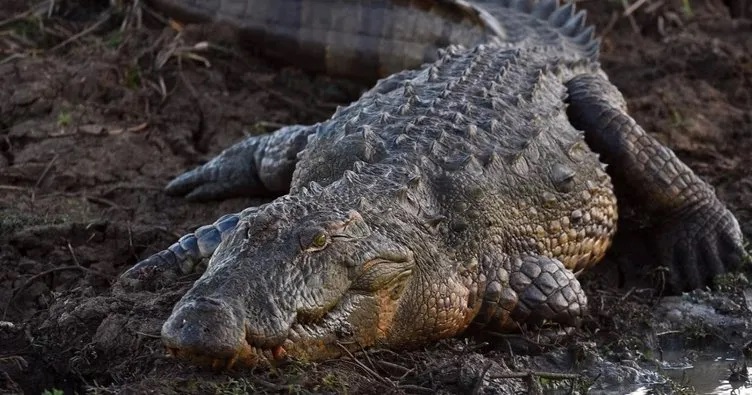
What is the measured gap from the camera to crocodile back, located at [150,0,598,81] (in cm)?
728

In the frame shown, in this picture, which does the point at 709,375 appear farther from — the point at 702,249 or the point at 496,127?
the point at 496,127

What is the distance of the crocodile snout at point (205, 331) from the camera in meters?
3.61

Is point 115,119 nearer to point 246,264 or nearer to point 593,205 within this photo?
point 593,205

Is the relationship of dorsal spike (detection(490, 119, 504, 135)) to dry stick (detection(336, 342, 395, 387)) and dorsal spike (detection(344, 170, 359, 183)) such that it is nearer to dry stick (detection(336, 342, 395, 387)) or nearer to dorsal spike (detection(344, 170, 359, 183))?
dorsal spike (detection(344, 170, 359, 183))

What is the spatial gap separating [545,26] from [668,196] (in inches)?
68.8

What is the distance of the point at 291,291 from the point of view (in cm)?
388

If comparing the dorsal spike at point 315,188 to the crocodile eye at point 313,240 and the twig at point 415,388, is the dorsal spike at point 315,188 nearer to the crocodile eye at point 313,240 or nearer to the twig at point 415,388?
the crocodile eye at point 313,240

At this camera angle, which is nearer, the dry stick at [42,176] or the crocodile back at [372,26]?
the dry stick at [42,176]

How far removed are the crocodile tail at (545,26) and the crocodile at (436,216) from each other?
10 centimetres

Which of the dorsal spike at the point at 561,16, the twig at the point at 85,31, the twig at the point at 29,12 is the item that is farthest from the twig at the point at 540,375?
the twig at the point at 29,12

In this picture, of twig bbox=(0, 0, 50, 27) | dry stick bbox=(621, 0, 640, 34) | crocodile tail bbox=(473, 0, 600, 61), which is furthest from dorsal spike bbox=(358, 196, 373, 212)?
dry stick bbox=(621, 0, 640, 34)

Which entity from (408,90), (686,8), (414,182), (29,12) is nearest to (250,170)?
(408,90)

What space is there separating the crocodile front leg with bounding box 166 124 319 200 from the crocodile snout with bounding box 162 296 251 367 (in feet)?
7.09

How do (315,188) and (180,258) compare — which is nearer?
(315,188)
